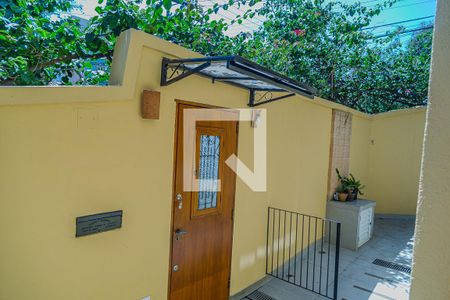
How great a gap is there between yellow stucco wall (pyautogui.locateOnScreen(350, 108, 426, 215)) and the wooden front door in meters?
5.45

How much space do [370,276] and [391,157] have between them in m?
4.95

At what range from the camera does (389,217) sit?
29.0 feet

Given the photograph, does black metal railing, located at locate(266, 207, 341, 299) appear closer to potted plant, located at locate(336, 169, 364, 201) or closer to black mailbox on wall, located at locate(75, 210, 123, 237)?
potted plant, located at locate(336, 169, 364, 201)

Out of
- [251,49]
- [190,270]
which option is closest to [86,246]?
[190,270]

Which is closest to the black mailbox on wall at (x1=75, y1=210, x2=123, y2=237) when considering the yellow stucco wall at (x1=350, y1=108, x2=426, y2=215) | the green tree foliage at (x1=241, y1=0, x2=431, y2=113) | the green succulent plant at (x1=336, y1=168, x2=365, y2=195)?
the green tree foliage at (x1=241, y1=0, x2=431, y2=113)

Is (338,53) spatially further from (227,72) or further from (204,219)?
(204,219)

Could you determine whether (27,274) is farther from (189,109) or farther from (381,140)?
(381,140)

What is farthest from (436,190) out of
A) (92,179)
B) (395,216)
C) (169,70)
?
(395,216)

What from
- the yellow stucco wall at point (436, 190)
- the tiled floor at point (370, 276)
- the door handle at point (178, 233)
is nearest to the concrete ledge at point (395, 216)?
the tiled floor at point (370, 276)

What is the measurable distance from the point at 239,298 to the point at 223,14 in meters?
5.27

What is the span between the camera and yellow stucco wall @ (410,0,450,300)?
1.09 metres

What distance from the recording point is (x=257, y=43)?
24.3 ft

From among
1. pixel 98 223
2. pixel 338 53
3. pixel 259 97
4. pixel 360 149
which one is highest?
pixel 338 53

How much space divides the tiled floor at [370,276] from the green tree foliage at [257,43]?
423 cm
